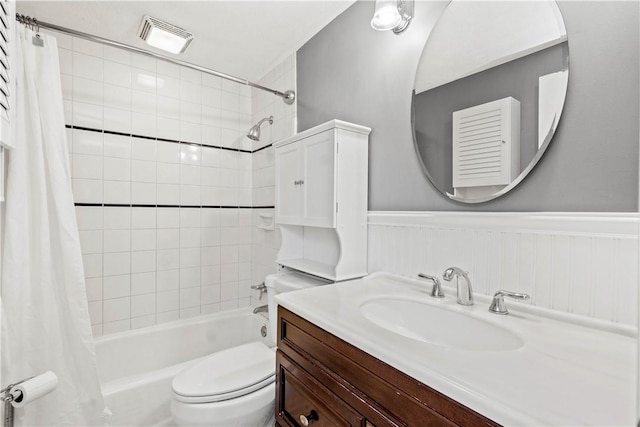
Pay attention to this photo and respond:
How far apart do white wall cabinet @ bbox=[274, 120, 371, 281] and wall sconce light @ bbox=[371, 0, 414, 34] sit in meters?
0.42

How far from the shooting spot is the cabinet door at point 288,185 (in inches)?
63.9

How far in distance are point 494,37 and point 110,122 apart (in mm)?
2307

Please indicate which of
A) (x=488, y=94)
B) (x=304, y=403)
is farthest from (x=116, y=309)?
(x=488, y=94)

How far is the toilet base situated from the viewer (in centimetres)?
125

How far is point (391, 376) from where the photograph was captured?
655 mm

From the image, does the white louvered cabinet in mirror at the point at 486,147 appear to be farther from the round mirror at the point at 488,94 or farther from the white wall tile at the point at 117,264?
the white wall tile at the point at 117,264

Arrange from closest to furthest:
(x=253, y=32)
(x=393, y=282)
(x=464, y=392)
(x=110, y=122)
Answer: (x=464, y=392), (x=393, y=282), (x=253, y=32), (x=110, y=122)

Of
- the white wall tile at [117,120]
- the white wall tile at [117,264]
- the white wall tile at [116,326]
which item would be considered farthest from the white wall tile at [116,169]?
the white wall tile at [116,326]

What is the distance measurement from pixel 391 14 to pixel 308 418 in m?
1.51

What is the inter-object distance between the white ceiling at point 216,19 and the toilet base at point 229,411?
2.01 m

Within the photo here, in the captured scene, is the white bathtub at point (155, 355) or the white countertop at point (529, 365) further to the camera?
the white bathtub at point (155, 355)

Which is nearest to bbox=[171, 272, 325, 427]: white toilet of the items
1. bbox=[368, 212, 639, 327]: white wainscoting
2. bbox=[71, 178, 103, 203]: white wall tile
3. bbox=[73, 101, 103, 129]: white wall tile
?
bbox=[368, 212, 639, 327]: white wainscoting

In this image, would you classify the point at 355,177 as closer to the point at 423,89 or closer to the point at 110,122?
the point at 423,89

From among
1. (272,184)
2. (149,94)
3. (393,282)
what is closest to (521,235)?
(393,282)
